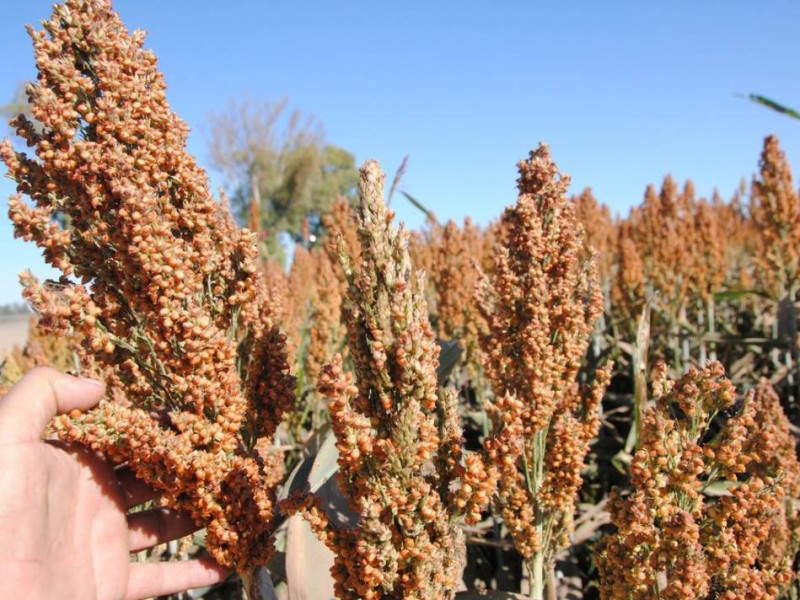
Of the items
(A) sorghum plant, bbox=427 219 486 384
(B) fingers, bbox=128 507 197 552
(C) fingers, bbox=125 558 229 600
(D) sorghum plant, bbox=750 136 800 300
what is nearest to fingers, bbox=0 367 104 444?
(B) fingers, bbox=128 507 197 552

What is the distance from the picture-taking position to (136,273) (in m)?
1.53

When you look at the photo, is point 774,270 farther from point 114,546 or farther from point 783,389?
point 114,546

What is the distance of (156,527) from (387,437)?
1.15 meters

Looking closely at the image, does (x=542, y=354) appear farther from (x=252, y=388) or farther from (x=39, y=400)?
(x=39, y=400)

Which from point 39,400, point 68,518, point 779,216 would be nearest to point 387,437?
point 39,400

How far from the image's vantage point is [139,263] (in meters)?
1.50

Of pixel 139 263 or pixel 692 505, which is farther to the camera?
pixel 692 505

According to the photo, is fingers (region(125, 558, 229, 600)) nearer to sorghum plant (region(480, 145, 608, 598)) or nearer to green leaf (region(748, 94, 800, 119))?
sorghum plant (region(480, 145, 608, 598))

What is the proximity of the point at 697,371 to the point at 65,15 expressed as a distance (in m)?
2.13

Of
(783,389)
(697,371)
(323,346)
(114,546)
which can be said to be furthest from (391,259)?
(783,389)

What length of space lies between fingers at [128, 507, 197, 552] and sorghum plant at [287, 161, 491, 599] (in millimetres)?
833

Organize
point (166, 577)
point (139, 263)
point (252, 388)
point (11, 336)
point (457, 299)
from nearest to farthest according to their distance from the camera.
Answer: point (139, 263) < point (252, 388) < point (166, 577) < point (457, 299) < point (11, 336)

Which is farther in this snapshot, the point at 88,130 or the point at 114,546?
the point at 114,546

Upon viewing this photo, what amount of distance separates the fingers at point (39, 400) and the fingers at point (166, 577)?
2.57 feet
